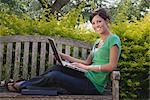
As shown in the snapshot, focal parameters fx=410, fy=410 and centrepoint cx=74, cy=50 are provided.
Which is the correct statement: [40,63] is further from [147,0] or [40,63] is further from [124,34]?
[147,0]

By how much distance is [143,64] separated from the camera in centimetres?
576

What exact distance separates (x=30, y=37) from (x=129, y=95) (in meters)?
1.90

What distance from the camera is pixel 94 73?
398 cm

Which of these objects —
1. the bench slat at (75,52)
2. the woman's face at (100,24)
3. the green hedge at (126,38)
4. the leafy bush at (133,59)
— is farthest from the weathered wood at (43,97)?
the leafy bush at (133,59)

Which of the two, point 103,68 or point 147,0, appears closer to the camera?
point 103,68

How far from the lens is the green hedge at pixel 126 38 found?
548 centimetres

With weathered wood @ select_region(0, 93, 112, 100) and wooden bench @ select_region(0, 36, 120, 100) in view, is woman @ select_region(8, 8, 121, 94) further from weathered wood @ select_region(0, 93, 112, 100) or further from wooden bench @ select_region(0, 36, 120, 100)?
wooden bench @ select_region(0, 36, 120, 100)

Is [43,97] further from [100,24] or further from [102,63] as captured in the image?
[100,24]

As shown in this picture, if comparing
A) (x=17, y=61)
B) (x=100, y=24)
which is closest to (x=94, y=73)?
(x=100, y=24)

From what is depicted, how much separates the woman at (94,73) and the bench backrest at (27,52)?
79cm

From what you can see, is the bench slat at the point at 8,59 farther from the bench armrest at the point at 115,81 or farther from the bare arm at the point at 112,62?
the bench armrest at the point at 115,81

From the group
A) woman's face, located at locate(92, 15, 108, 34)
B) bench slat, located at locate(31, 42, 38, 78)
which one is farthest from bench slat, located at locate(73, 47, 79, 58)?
woman's face, located at locate(92, 15, 108, 34)

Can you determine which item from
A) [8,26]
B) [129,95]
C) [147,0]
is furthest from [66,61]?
[147,0]

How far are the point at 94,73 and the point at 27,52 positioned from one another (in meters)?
1.17
